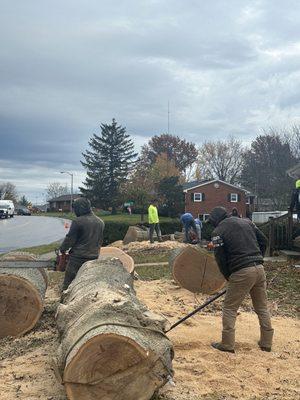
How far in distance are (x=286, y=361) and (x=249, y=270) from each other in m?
1.13

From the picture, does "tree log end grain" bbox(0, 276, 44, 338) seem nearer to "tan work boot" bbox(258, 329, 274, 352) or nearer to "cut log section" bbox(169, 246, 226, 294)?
"tan work boot" bbox(258, 329, 274, 352)

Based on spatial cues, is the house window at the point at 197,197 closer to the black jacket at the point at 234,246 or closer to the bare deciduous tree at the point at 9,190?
the black jacket at the point at 234,246

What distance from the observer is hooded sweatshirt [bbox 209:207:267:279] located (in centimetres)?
615

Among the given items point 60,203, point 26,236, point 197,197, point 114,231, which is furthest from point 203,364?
point 60,203

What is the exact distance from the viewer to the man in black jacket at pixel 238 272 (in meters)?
6.08

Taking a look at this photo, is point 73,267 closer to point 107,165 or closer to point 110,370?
point 110,370

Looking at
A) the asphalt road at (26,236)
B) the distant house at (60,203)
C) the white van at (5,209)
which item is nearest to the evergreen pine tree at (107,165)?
the white van at (5,209)

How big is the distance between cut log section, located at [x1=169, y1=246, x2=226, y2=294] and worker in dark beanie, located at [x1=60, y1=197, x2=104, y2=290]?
2.86 m

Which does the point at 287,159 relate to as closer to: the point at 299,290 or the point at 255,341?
the point at 299,290

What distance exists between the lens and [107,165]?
68312mm

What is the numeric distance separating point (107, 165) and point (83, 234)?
61.2 meters

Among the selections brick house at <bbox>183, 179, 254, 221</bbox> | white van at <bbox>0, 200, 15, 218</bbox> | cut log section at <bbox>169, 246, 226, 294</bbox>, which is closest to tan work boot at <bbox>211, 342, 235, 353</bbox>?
cut log section at <bbox>169, 246, 226, 294</bbox>

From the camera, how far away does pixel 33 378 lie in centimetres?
506

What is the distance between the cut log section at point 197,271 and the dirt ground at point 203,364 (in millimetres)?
1852
